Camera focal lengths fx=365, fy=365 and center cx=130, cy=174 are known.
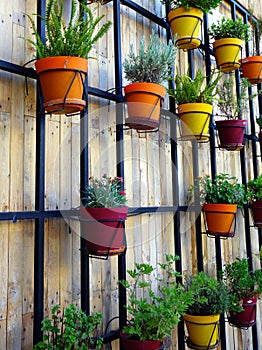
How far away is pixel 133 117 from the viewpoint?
5.62ft

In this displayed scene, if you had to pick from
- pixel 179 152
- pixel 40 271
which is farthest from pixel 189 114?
pixel 40 271

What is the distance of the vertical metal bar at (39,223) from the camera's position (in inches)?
55.2

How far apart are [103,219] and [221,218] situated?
0.95 m

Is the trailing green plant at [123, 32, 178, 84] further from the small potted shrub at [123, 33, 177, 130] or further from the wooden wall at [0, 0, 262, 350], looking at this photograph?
the wooden wall at [0, 0, 262, 350]

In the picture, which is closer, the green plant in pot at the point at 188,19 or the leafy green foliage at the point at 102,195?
the leafy green foliage at the point at 102,195

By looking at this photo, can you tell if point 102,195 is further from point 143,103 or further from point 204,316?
point 204,316

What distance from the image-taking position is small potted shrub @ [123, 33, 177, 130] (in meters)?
1.71

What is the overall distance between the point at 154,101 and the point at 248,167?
1.67 metres

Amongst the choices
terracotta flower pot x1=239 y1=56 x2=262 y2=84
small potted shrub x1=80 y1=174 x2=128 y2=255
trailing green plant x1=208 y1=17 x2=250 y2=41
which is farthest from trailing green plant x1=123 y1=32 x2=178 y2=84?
terracotta flower pot x1=239 y1=56 x2=262 y2=84

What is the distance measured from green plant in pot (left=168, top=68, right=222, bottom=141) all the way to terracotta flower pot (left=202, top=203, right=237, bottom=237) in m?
0.42

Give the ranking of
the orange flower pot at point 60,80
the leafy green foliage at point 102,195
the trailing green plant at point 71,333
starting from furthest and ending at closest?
1. the leafy green foliage at point 102,195
2. the orange flower pot at point 60,80
3. the trailing green plant at point 71,333

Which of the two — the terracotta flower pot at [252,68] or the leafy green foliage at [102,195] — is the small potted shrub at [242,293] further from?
the terracotta flower pot at [252,68]

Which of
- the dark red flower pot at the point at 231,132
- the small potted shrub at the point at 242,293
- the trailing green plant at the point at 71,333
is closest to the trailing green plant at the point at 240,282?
the small potted shrub at the point at 242,293

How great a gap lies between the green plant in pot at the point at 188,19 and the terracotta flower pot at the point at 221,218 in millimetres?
974
